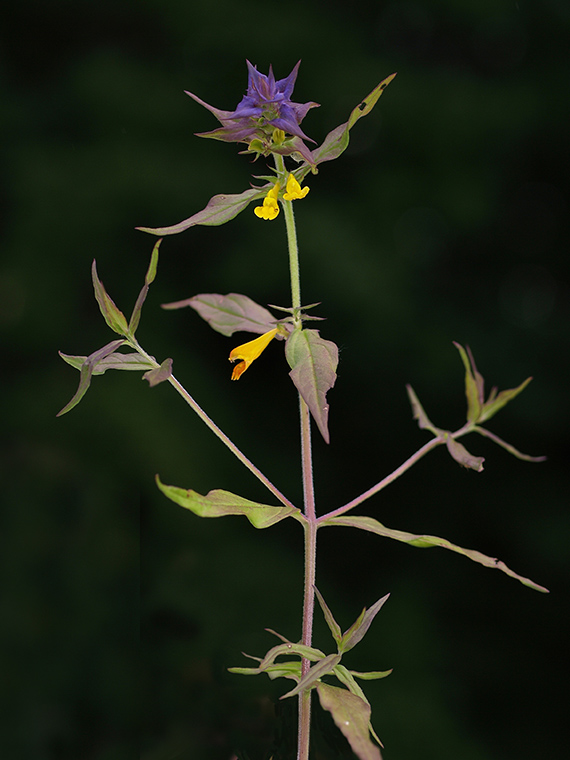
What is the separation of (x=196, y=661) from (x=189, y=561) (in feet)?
0.52

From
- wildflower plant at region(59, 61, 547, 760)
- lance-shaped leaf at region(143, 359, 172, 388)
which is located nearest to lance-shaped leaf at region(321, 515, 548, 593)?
wildflower plant at region(59, 61, 547, 760)

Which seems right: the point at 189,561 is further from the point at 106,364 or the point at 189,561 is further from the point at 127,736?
the point at 106,364

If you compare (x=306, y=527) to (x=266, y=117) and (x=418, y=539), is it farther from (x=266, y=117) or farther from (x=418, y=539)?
(x=266, y=117)

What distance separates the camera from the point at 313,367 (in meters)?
0.27

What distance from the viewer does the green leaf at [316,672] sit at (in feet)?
0.91

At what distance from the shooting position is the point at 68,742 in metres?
0.62

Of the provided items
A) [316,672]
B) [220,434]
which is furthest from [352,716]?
[220,434]

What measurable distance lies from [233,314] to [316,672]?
159mm

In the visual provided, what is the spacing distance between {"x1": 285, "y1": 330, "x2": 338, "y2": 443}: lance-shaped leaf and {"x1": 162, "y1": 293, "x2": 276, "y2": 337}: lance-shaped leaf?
0.04 meters

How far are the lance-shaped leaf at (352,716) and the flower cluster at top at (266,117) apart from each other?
0.22 m

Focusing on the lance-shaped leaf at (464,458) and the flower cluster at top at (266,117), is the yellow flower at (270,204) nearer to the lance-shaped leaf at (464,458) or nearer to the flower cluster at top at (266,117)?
the flower cluster at top at (266,117)

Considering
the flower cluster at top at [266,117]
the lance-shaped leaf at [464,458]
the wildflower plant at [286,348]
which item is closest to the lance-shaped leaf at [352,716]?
the wildflower plant at [286,348]

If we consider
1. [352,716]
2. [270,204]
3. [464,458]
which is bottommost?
[352,716]

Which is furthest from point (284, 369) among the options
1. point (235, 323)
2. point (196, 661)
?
point (235, 323)
